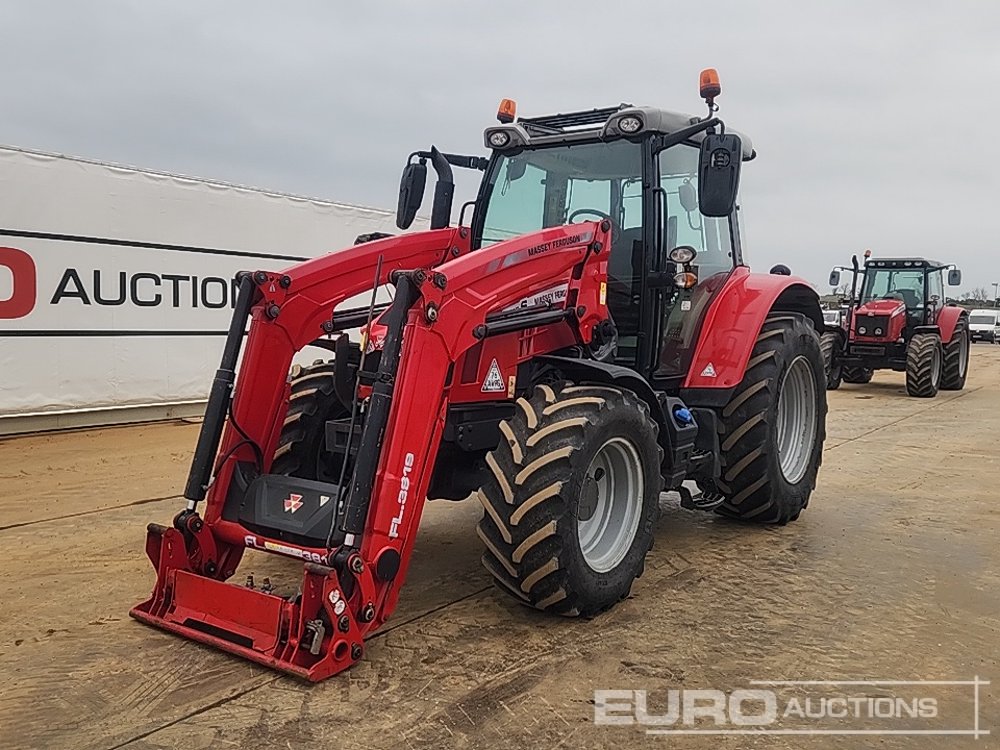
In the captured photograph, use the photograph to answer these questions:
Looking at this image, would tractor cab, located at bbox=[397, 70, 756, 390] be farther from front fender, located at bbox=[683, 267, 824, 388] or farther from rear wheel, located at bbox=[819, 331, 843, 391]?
rear wheel, located at bbox=[819, 331, 843, 391]

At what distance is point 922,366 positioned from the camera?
14.3m

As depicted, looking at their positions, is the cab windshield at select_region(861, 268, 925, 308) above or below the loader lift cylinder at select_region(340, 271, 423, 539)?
above

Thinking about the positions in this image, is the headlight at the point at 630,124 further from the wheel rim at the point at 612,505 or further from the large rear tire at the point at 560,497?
the wheel rim at the point at 612,505

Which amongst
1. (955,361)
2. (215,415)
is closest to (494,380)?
A: (215,415)

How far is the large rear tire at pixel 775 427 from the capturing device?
17.1ft

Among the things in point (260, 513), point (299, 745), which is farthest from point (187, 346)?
point (299, 745)

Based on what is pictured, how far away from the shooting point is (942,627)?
156 inches

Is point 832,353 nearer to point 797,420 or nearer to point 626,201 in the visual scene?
point 797,420

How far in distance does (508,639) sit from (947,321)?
570 inches

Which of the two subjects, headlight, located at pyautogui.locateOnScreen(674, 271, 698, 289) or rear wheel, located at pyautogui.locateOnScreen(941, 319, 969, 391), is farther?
rear wheel, located at pyautogui.locateOnScreen(941, 319, 969, 391)

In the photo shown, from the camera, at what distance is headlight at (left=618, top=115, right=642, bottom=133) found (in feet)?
15.4

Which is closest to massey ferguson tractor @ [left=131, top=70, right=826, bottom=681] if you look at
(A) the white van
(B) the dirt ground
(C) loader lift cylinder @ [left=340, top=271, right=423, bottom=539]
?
(C) loader lift cylinder @ [left=340, top=271, right=423, bottom=539]

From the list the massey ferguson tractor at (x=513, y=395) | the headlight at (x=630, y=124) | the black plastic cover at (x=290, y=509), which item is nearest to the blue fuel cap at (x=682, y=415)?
the massey ferguson tractor at (x=513, y=395)

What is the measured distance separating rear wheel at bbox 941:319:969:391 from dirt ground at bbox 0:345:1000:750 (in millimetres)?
10591
